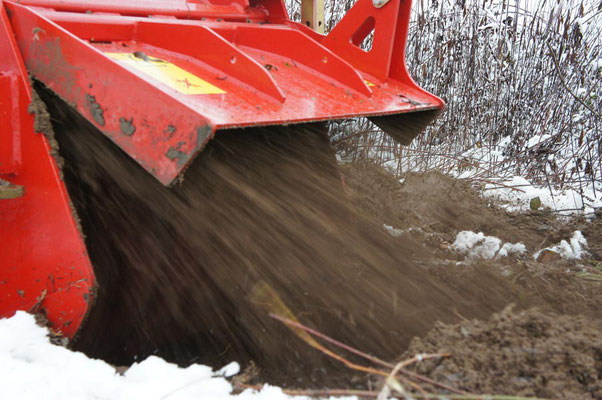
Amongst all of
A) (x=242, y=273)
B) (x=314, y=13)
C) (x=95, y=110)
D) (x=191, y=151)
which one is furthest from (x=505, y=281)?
(x=314, y=13)

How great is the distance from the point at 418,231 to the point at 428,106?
64 centimetres

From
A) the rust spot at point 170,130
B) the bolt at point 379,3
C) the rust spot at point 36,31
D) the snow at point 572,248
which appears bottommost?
the snow at point 572,248

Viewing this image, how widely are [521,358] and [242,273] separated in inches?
40.3

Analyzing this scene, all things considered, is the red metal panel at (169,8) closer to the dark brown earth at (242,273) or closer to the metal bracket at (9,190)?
the dark brown earth at (242,273)

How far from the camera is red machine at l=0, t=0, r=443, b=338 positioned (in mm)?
1538

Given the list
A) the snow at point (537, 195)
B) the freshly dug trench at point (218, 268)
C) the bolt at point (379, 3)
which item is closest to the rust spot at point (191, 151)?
the freshly dug trench at point (218, 268)

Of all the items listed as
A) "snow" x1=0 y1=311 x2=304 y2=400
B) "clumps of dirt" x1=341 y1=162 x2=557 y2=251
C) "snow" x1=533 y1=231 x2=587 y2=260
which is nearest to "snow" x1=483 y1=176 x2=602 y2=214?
"clumps of dirt" x1=341 y1=162 x2=557 y2=251

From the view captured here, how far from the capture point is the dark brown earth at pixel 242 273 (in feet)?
6.19

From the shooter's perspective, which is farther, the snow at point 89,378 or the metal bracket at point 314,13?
the metal bracket at point 314,13

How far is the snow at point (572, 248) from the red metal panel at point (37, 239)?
2.02 meters

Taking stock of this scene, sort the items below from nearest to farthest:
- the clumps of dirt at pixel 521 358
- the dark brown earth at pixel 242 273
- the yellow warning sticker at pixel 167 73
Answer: the clumps of dirt at pixel 521 358 < the yellow warning sticker at pixel 167 73 < the dark brown earth at pixel 242 273

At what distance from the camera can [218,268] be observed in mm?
2033

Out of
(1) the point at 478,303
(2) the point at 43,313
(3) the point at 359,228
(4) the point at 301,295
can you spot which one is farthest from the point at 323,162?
(2) the point at 43,313

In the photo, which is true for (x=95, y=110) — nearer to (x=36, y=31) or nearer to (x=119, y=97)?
(x=119, y=97)
